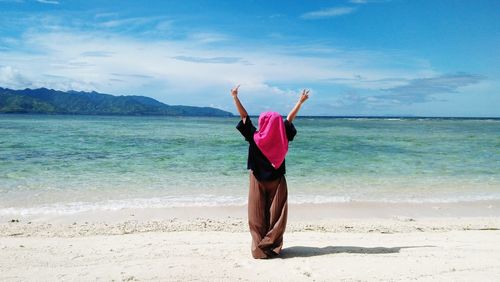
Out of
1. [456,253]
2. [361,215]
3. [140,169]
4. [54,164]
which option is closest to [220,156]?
[140,169]

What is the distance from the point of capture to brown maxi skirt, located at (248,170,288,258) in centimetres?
591

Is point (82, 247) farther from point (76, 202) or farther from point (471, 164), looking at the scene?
point (471, 164)

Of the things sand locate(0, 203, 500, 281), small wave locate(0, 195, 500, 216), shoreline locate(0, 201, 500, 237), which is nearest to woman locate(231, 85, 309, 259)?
sand locate(0, 203, 500, 281)

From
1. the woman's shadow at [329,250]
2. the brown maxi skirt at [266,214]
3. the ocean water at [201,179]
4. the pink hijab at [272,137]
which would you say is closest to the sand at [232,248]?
the woman's shadow at [329,250]

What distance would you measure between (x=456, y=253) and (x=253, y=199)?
2887 mm

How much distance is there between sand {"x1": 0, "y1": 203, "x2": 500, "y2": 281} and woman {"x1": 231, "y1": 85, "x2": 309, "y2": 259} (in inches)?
12.1

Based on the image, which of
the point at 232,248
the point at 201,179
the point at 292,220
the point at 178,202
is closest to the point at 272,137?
the point at 232,248

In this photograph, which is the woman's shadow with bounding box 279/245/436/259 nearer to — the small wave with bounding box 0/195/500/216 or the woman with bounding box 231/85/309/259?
the woman with bounding box 231/85/309/259

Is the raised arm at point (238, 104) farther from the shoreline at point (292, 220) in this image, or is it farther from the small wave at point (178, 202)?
the small wave at point (178, 202)

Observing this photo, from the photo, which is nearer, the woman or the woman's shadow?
the woman

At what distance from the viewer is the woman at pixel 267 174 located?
223 inches

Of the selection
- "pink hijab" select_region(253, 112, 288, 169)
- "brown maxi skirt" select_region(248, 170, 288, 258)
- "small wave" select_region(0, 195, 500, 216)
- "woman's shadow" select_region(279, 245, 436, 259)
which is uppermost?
"pink hijab" select_region(253, 112, 288, 169)

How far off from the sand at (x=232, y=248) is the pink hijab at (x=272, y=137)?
4.53 ft

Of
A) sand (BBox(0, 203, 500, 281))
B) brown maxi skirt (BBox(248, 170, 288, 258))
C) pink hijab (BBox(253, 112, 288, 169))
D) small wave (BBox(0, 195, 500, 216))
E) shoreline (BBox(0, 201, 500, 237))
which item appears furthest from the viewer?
small wave (BBox(0, 195, 500, 216))
